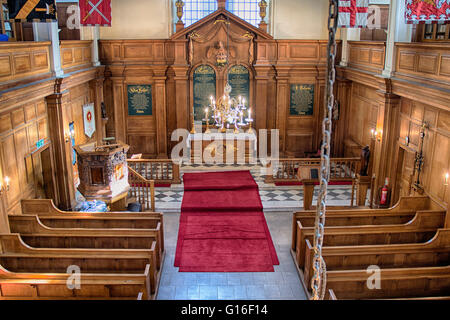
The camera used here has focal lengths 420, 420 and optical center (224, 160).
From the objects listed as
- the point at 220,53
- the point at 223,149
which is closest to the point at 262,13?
the point at 220,53

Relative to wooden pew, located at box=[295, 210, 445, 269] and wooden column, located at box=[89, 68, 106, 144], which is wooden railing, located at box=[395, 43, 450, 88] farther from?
wooden column, located at box=[89, 68, 106, 144]

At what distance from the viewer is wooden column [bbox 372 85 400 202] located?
41.3ft

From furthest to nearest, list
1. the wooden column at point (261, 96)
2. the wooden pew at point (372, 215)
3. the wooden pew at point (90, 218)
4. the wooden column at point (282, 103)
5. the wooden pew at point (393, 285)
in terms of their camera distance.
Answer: the wooden column at point (282, 103) < the wooden column at point (261, 96) < the wooden pew at point (372, 215) < the wooden pew at point (90, 218) < the wooden pew at point (393, 285)

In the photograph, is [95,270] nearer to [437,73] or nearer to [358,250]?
[358,250]

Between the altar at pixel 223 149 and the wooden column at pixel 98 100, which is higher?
the wooden column at pixel 98 100

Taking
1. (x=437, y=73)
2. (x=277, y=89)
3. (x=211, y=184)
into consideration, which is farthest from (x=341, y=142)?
(x=437, y=73)

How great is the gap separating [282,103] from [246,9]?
15.3 ft

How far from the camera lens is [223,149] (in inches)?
685

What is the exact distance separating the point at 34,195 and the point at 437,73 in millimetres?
10993

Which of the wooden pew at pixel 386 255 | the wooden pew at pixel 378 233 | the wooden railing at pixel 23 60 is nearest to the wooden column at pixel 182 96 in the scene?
the wooden railing at pixel 23 60

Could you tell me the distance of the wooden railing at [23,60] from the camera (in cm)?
948

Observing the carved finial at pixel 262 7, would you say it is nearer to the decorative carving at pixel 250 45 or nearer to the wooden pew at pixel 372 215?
the decorative carving at pixel 250 45

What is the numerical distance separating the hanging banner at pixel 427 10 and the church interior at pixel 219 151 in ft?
0.13

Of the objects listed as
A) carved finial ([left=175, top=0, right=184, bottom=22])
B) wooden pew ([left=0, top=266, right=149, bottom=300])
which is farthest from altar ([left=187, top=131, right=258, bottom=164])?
wooden pew ([left=0, top=266, right=149, bottom=300])
